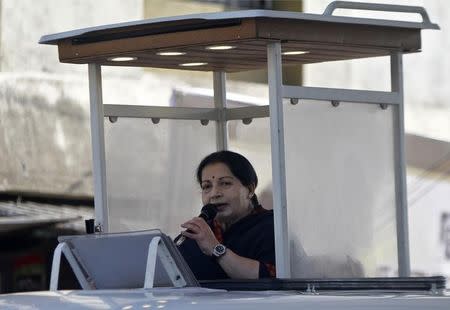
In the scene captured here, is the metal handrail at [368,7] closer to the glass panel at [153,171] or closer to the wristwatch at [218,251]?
A: the wristwatch at [218,251]

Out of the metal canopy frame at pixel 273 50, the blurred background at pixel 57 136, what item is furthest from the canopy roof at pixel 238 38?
the blurred background at pixel 57 136

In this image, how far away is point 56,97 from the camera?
14742mm

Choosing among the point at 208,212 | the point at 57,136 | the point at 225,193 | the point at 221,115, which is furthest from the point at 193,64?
the point at 57,136

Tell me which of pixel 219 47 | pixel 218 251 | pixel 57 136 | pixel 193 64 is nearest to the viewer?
pixel 218 251

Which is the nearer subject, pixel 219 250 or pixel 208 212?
pixel 219 250

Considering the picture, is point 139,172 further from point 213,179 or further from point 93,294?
point 93,294

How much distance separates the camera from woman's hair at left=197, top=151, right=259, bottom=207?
680 cm

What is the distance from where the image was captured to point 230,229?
6.68 meters

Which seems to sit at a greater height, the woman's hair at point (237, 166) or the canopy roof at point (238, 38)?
the canopy roof at point (238, 38)

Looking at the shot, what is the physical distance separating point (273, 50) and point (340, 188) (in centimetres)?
83

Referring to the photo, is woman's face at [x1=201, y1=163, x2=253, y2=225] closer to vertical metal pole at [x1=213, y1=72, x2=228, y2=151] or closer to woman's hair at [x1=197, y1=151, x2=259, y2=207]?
woman's hair at [x1=197, y1=151, x2=259, y2=207]

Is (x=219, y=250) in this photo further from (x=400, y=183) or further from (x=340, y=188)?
(x=400, y=183)

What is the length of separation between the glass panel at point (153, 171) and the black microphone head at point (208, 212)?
66 centimetres

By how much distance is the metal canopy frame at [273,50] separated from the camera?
618 centimetres
